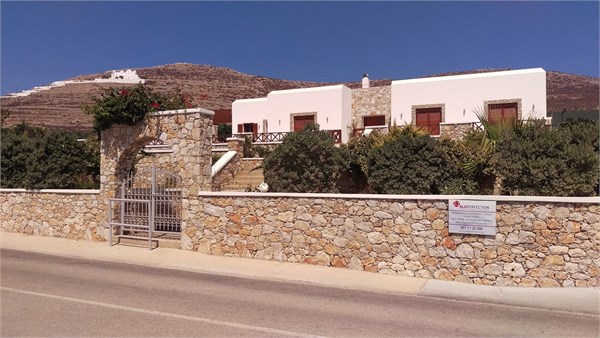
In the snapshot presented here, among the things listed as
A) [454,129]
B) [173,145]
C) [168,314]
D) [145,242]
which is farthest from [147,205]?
[454,129]

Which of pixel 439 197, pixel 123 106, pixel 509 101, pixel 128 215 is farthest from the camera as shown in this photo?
pixel 509 101

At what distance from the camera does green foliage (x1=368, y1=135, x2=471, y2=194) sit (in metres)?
12.3

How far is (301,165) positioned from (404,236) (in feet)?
17.2

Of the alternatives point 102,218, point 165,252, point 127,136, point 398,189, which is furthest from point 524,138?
point 102,218

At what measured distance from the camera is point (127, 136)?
12.1m

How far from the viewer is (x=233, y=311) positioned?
253 inches

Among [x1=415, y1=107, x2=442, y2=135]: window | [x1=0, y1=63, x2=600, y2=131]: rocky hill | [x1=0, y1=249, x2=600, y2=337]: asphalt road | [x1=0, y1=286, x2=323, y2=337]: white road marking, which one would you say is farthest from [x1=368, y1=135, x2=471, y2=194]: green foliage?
[x1=0, y1=63, x2=600, y2=131]: rocky hill

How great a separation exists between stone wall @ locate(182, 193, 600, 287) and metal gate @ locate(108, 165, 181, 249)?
2.24 feet

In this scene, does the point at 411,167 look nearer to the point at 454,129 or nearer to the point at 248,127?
the point at 454,129

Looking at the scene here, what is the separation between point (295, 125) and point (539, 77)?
12.4 m

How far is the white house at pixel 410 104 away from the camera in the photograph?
65.8 feet

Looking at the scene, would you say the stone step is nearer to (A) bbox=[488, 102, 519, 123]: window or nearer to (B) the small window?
(B) the small window

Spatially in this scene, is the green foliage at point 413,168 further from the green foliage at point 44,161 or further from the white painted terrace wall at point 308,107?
the white painted terrace wall at point 308,107

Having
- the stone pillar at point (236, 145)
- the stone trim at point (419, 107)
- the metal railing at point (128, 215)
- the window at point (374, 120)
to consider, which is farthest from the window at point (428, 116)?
the metal railing at point (128, 215)
